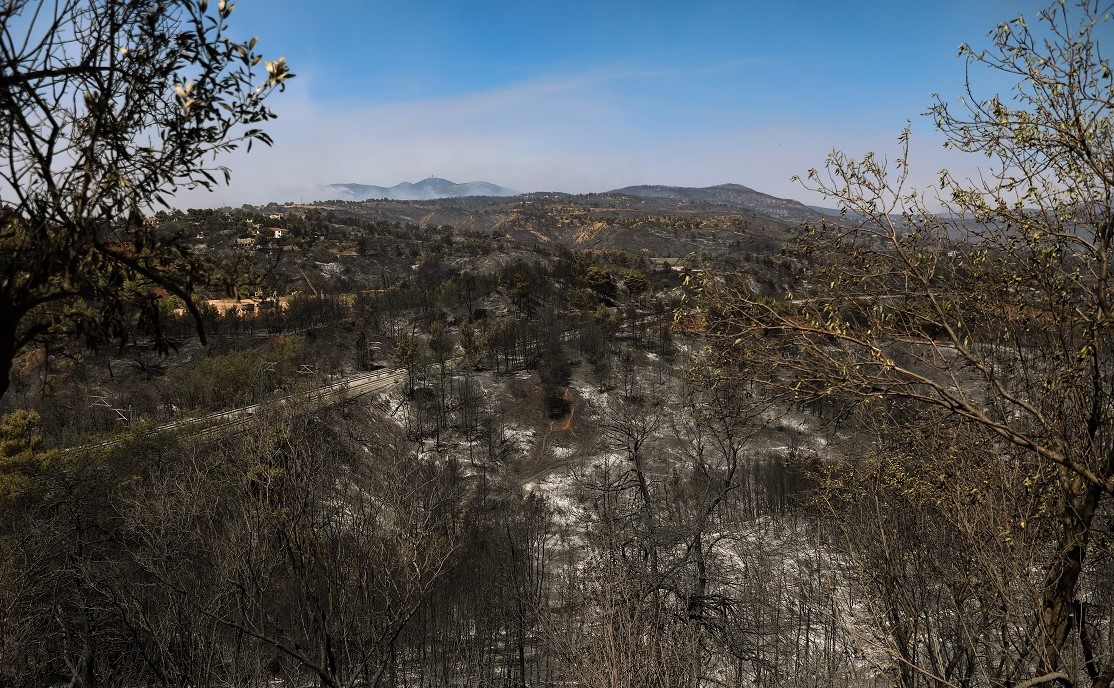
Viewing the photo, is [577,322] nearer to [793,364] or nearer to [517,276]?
[517,276]

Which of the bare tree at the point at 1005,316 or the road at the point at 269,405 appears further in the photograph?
the road at the point at 269,405

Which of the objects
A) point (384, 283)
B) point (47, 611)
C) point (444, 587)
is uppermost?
point (384, 283)

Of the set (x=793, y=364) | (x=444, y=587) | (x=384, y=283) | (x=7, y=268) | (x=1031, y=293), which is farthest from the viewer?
(x=384, y=283)

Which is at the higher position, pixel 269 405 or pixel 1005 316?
pixel 1005 316

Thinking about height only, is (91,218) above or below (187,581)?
above

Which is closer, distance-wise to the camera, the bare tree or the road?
the bare tree

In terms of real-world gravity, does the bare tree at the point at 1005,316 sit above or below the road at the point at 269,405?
above

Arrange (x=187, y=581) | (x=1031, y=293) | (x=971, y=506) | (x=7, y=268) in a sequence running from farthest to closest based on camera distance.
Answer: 1. (x=187, y=581)
2. (x=971, y=506)
3. (x=1031, y=293)
4. (x=7, y=268)

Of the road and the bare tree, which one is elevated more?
the bare tree

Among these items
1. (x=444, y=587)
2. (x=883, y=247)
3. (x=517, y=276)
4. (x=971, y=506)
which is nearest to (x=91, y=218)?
(x=883, y=247)

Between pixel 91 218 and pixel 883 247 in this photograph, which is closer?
pixel 91 218

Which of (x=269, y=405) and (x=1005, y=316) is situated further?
(x=269, y=405)
